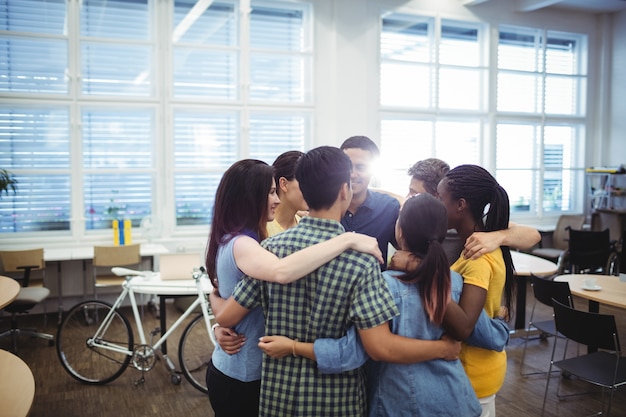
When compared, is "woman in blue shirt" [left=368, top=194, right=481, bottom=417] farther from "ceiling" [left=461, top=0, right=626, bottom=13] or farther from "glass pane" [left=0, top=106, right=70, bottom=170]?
"ceiling" [left=461, top=0, right=626, bottom=13]

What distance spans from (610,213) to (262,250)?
24.2 ft

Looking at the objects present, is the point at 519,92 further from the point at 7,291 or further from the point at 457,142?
the point at 7,291

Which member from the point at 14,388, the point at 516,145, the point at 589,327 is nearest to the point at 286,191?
the point at 14,388

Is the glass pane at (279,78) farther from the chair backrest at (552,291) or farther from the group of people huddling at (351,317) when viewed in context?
the group of people huddling at (351,317)

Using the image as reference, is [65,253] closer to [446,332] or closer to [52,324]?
[52,324]

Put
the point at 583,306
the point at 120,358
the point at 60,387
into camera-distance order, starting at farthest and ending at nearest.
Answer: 1. the point at 583,306
2. the point at 120,358
3. the point at 60,387

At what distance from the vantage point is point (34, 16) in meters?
6.25

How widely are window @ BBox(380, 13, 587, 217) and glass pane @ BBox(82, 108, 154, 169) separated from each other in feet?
10.3

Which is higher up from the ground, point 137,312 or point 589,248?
point 589,248

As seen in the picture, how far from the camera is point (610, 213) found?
25.5ft

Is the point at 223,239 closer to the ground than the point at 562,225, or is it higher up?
higher up

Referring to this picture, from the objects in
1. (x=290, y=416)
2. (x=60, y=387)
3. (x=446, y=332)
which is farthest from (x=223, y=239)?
(x=60, y=387)

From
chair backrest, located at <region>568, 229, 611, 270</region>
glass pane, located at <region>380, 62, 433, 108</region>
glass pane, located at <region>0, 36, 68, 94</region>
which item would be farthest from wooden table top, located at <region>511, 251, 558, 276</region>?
glass pane, located at <region>0, 36, 68, 94</region>

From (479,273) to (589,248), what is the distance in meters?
5.68
